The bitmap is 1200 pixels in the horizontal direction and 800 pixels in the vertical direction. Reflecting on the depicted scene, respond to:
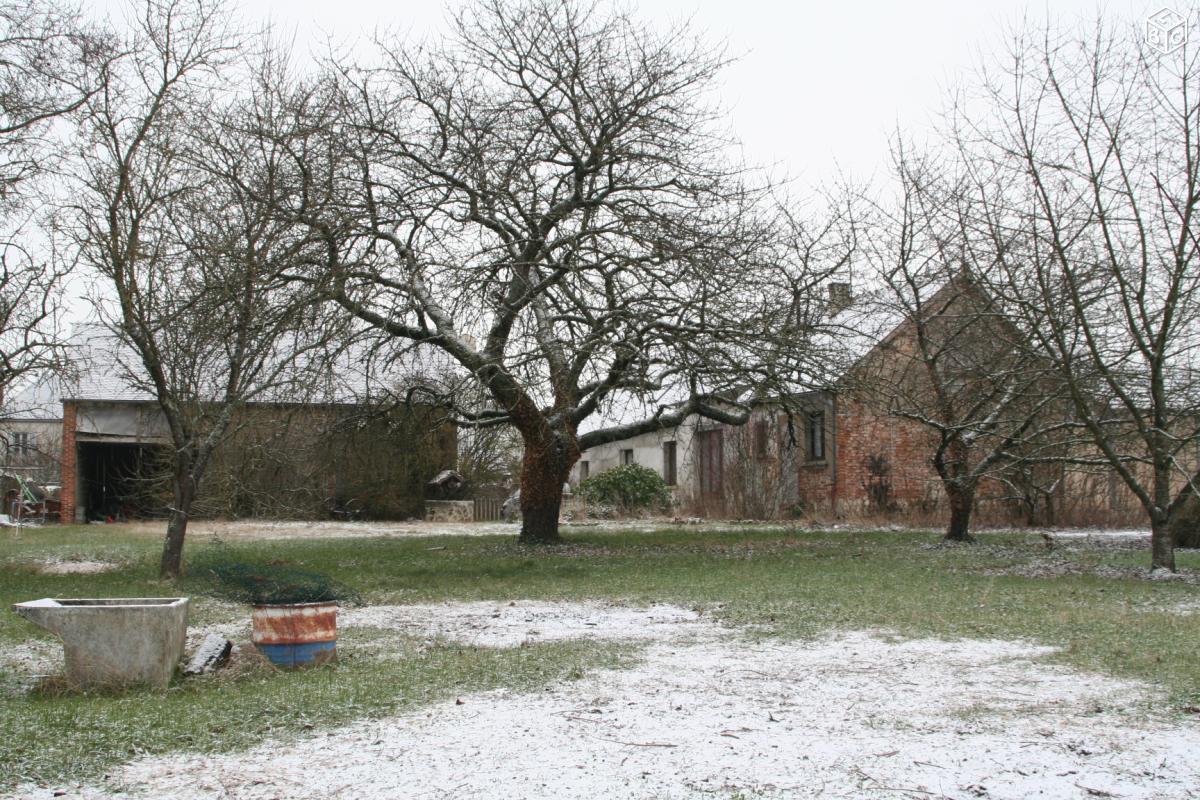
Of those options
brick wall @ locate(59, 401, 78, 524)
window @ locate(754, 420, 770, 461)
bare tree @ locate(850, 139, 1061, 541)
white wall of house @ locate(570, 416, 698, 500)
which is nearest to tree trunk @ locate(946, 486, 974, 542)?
bare tree @ locate(850, 139, 1061, 541)

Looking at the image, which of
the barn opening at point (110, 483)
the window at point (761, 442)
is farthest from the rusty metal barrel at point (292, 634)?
the barn opening at point (110, 483)

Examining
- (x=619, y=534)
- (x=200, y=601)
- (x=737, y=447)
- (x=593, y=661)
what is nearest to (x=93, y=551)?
(x=200, y=601)

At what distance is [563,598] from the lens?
11953 millimetres

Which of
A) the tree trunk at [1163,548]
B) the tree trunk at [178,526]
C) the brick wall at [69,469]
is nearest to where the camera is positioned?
the tree trunk at [1163,548]

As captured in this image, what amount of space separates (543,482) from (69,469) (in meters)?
19.8

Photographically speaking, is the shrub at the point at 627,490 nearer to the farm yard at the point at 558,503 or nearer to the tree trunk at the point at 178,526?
the farm yard at the point at 558,503

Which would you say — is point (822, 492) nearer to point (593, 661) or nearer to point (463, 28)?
point (463, 28)

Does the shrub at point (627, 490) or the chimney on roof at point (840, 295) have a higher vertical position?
the chimney on roof at point (840, 295)

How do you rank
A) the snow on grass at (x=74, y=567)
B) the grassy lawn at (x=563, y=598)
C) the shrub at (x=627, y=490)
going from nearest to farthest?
1. the grassy lawn at (x=563, y=598)
2. the snow on grass at (x=74, y=567)
3. the shrub at (x=627, y=490)

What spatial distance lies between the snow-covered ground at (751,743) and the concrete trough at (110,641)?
1.85 metres

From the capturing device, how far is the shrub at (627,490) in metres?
31.6

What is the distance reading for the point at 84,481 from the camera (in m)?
32.8

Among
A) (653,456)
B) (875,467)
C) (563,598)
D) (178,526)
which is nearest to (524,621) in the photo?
(563,598)

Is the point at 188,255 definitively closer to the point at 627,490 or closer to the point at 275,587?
the point at 275,587
